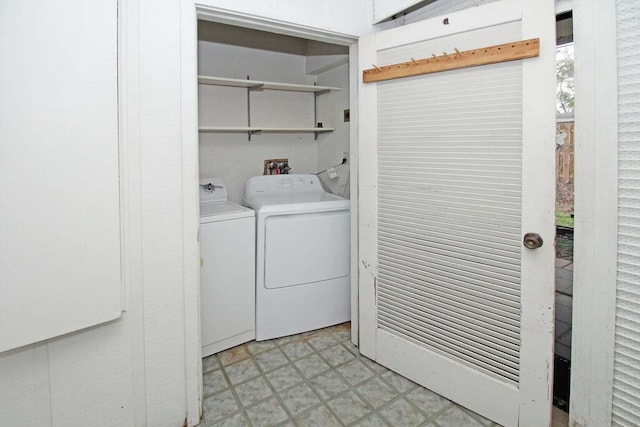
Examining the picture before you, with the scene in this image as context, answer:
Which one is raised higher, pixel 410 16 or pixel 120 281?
pixel 410 16

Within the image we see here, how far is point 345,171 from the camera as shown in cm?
317

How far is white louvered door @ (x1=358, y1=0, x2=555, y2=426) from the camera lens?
1564mm

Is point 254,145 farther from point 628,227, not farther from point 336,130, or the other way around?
point 628,227

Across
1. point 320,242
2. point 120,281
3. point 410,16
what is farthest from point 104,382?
point 410,16

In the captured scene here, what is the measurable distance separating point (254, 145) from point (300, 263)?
123 centimetres

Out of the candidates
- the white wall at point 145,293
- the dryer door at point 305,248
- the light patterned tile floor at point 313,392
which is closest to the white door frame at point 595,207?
the light patterned tile floor at point 313,392

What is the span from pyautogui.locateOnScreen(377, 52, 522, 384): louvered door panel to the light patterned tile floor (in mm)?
276

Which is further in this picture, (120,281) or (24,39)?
(120,281)

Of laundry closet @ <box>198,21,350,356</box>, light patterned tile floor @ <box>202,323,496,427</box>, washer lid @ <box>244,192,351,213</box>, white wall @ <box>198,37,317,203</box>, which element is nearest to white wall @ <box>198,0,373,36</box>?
laundry closet @ <box>198,21,350,356</box>

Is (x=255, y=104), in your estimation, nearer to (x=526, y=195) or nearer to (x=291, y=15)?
(x=291, y=15)

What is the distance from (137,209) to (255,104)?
190 cm

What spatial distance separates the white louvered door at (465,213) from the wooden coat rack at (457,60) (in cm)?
4

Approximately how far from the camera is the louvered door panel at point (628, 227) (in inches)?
52.2

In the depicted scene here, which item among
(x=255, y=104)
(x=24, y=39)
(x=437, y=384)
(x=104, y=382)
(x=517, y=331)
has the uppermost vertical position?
(x=255, y=104)
